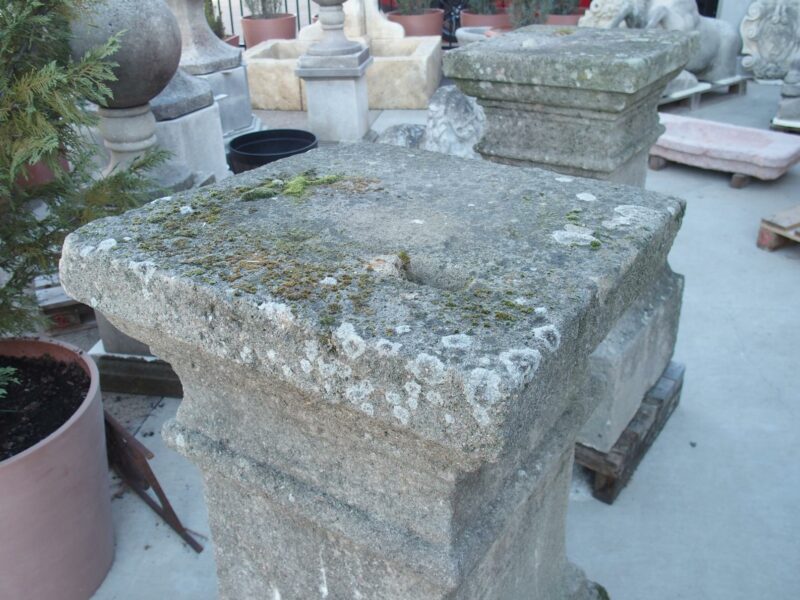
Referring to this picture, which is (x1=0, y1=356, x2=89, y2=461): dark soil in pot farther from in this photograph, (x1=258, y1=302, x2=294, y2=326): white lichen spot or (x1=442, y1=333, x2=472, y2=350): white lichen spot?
(x1=442, y1=333, x2=472, y2=350): white lichen spot

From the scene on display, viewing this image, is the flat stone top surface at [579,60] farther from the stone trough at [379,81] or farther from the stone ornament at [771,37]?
the stone ornament at [771,37]

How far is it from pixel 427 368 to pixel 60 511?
5.31 feet

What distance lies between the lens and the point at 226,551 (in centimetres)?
157

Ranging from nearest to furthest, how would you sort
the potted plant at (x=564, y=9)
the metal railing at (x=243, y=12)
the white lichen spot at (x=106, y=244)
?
the white lichen spot at (x=106, y=244)
the potted plant at (x=564, y=9)
the metal railing at (x=243, y=12)

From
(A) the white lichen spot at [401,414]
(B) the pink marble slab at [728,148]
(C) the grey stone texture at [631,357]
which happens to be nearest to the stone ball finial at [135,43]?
(C) the grey stone texture at [631,357]

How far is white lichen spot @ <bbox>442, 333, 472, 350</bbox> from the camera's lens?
971mm

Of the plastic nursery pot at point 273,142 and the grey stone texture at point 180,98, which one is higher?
the grey stone texture at point 180,98

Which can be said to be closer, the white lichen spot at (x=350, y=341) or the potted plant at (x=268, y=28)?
the white lichen spot at (x=350, y=341)

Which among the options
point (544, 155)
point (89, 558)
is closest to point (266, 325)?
point (89, 558)

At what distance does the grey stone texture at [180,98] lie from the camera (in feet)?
13.3

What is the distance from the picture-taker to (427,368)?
0.94 m

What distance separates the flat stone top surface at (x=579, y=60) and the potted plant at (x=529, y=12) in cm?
579

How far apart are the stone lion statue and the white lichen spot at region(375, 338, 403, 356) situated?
653cm

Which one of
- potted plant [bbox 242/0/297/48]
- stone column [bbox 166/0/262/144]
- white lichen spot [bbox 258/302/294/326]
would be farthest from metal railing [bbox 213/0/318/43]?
white lichen spot [bbox 258/302/294/326]
